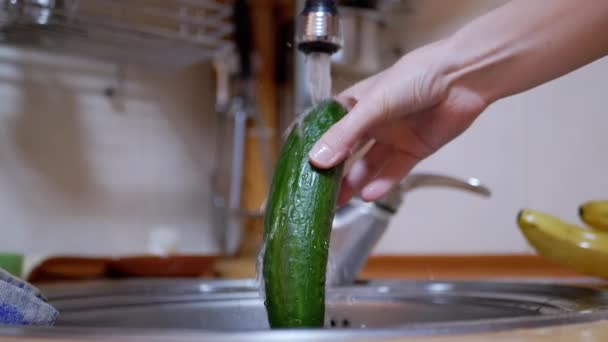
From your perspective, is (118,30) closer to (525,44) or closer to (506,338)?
(525,44)

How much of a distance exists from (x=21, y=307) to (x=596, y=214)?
0.61m

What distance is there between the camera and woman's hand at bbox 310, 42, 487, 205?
21.0 inches

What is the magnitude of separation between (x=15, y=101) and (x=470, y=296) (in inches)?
35.1

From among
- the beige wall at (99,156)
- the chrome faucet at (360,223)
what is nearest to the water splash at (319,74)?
the chrome faucet at (360,223)

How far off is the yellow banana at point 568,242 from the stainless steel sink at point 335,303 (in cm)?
6

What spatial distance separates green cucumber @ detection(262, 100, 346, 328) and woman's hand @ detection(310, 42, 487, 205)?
0.02m

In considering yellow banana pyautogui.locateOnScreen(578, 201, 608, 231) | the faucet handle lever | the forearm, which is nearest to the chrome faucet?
the faucet handle lever

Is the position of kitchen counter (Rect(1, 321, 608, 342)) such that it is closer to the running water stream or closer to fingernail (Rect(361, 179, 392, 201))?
the running water stream

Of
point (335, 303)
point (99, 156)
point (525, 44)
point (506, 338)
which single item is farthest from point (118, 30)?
point (506, 338)

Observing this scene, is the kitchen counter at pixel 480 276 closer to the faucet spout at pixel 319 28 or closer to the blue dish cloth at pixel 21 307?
the blue dish cloth at pixel 21 307

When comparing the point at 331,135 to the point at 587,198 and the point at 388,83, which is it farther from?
the point at 587,198

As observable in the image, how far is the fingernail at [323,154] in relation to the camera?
1.67ft

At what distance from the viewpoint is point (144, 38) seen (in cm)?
118

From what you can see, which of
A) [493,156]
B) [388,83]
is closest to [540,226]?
[388,83]
